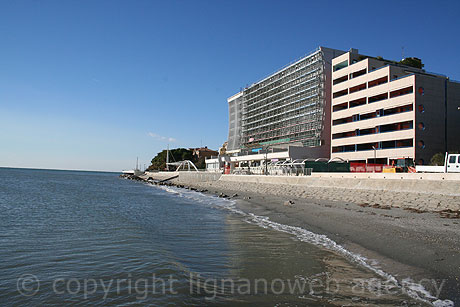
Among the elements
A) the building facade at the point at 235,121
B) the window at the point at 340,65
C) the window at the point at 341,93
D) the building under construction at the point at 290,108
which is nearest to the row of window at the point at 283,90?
the building under construction at the point at 290,108

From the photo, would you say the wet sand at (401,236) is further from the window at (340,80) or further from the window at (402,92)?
the window at (340,80)

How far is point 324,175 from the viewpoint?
127 feet

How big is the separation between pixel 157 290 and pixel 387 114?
2409 inches

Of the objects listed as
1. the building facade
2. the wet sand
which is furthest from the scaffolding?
the wet sand

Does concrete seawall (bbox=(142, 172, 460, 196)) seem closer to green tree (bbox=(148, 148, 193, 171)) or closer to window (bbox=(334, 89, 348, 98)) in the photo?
window (bbox=(334, 89, 348, 98))

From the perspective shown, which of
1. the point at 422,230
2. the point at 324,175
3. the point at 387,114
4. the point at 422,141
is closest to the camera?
the point at 422,230

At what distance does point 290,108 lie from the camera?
95.6m

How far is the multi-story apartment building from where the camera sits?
5419 centimetres

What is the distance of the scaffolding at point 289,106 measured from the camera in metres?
81.2

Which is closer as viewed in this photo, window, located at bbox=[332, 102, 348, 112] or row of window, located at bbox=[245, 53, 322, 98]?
window, located at bbox=[332, 102, 348, 112]

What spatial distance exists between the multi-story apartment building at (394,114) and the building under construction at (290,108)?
10.4 metres

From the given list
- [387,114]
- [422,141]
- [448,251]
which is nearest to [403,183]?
[448,251]

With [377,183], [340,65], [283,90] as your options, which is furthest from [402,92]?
[283,90]

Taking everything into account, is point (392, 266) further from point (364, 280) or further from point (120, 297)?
point (120, 297)
